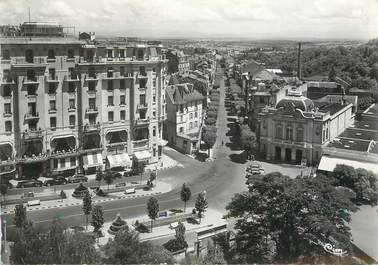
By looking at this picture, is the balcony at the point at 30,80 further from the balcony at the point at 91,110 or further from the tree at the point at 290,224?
the tree at the point at 290,224

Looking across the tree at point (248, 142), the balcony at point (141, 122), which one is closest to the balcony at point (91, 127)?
the balcony at point (141, 122)

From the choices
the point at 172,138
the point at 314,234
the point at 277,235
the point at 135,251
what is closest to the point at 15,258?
the point at 135,251

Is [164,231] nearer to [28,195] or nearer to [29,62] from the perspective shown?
[28,195]

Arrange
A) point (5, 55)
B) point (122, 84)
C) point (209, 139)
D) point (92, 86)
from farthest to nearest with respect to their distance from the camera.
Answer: point (209, 139) < point (122, 84) < point (92, 86) < point (5, 55)

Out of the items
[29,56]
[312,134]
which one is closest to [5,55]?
[29,56]

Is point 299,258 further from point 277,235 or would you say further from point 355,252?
point 355,252

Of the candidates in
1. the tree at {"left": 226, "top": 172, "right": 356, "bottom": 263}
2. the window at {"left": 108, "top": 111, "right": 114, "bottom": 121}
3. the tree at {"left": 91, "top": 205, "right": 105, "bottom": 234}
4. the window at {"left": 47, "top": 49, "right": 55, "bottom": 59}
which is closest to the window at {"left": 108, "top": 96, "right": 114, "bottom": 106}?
the window at {"left": 108, "top": 111, "right": 114, "bottom": 121}

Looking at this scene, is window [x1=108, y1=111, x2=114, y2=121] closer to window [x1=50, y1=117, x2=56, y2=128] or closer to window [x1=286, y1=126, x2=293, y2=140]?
window [x1=50, y1=117, x2=56, y2=128]
